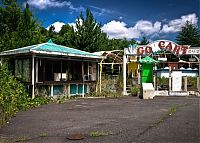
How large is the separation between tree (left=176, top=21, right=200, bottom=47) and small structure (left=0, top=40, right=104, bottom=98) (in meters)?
35.0

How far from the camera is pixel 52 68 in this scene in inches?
799

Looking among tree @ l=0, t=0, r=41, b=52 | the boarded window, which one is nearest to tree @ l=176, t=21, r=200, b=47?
tree @ l=0, t=0, r=41, b=52

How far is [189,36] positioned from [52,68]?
130 ft

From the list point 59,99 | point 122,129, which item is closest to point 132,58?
point 59,99

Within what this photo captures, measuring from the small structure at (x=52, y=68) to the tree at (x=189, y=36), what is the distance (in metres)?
35.0

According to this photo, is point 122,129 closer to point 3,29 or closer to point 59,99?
point 59,99

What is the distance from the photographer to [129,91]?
2394cm

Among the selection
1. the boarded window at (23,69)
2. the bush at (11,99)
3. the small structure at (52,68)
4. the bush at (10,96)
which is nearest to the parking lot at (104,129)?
the bush at (11,99)

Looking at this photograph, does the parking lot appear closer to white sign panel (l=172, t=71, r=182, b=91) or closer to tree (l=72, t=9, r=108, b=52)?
white sign panel (l=172, t=71, r=182, b=91)

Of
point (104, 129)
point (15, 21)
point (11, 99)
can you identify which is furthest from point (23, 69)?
point (15, 21)

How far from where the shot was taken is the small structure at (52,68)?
18.6 metres

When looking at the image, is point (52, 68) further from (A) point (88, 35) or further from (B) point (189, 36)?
(B) point (189, 36)

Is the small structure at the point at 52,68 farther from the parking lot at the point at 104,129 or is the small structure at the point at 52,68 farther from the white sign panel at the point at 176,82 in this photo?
the parking lot at the point at 104,129

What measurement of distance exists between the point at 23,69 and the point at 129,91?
27.4 ft
